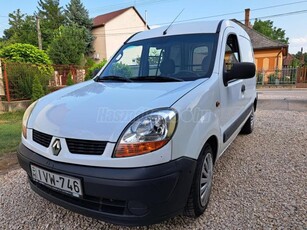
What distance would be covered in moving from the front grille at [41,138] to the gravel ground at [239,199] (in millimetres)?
748

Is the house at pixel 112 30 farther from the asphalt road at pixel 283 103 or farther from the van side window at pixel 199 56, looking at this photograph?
the van side window at pixel 199 56

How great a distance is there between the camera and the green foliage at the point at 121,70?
8.96 ft

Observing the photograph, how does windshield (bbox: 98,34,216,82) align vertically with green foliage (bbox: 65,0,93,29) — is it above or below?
below

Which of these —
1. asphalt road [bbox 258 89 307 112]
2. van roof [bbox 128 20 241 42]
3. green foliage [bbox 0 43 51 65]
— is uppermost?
green foliage [bbox 0 43 51 65]

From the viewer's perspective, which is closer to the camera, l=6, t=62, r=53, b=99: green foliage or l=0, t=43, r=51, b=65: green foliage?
l=6, t=62, r=53, b=99: green foliage

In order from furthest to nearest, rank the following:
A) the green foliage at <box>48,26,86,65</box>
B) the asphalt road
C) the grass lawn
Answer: the green foliage at <box>48,26,86,65</box> < the asphalt road < the grass lawn

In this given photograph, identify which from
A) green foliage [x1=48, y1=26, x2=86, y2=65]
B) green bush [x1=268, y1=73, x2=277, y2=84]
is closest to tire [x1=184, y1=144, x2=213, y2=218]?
green bush [x1=268, y1=73, x2=277, y2=84]

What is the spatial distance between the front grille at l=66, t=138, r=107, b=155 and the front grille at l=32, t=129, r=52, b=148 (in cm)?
24

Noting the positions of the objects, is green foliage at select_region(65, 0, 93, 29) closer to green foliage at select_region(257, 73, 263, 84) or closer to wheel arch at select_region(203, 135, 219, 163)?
green foliage at select_region(257, 73, 263, 84)

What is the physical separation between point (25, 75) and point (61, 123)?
25.5 feet

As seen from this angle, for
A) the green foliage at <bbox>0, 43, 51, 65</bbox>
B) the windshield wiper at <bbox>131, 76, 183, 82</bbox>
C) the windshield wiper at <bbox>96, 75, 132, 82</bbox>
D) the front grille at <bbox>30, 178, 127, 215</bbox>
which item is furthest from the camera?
the green foliage at <bbox>0, 43, 51, 65</bbox>

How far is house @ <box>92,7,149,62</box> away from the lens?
86.3 ft

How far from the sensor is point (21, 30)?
37.6 meters

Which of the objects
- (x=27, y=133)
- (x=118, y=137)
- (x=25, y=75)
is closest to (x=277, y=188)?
(x=118, y=137)
